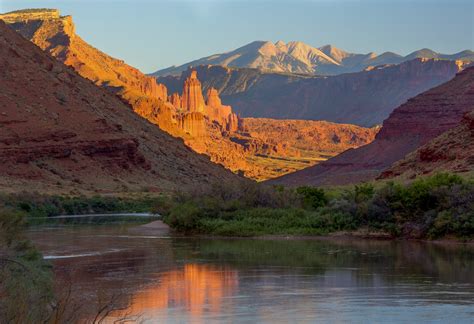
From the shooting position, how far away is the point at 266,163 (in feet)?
584

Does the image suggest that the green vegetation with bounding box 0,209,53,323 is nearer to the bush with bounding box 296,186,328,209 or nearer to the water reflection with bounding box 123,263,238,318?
the water reflection with bounding box 123,263,238,318

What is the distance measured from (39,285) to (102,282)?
8.10 m

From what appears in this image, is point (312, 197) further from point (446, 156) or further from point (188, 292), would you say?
point (188, 292)

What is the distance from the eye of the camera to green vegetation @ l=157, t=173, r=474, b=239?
39.4 m

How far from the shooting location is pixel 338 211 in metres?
43.5

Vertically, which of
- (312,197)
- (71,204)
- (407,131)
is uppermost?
(407,131)

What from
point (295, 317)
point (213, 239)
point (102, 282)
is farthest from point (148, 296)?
point (213, 239)

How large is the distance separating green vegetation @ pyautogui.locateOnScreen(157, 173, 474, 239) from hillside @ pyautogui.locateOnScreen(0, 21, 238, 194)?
3129 cm

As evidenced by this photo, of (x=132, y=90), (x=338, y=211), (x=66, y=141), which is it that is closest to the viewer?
(x=338, y=211)

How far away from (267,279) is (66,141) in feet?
218

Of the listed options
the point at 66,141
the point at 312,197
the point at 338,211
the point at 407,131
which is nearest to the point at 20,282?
the point at 338,211

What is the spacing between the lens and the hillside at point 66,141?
86875mm

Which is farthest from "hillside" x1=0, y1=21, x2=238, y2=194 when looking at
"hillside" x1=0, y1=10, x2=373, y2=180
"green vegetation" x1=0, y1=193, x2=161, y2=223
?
"hillside" x1=0, y1=10, x2=373, y2=180

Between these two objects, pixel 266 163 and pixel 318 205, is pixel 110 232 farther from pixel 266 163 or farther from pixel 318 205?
pixel 266 163
